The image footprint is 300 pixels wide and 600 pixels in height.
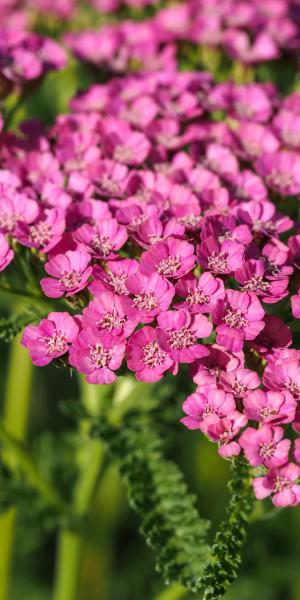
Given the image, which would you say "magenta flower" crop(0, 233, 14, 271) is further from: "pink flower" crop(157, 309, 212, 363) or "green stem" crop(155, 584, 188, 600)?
"green stem" crop(155, 584, 188, 600)

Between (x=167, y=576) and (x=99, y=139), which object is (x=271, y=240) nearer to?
(x=99, y=139)

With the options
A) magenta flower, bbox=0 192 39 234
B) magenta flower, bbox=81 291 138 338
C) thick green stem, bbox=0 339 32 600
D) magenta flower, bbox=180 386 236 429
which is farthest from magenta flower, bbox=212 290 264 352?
thick green stem, bbox=0 339 32 600

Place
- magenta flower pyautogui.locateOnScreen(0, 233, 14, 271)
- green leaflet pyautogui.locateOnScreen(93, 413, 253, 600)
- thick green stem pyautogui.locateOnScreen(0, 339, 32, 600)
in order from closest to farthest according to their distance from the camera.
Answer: green leaflet pyautogui.locateOnScreen(93, 413, 253, 600)
magenta flower pyautogui.locateOnScreen(0, 233, 14, 271)
thick green stem pyautogui.locateOnScreen(0, 339, 32, 600)

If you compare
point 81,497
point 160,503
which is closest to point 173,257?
point 160,503

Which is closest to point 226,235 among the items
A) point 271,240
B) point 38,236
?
point 271,240

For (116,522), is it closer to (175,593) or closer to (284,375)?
(175,593)

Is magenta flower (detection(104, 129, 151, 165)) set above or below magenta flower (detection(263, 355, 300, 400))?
above

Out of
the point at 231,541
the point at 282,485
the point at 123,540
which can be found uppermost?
the point at 282,485
